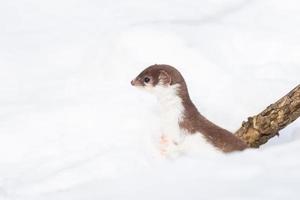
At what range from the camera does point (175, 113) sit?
18.2 feet

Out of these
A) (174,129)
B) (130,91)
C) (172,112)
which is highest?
(130,91)

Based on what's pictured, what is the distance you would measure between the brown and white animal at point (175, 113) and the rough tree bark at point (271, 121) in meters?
0.58

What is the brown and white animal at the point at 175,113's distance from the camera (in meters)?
5.41

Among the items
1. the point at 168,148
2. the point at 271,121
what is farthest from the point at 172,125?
the point at 271,121

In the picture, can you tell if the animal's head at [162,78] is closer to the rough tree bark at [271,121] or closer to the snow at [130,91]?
the snow at [130,91]

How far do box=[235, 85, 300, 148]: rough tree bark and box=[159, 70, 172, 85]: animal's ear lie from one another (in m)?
0.82

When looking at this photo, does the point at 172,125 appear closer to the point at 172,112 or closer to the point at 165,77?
the point at 172,112

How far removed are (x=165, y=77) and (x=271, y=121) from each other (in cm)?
90

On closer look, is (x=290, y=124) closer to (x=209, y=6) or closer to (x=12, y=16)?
(x=209, y=6)

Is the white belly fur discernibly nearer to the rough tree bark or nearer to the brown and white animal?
the brown and white animal

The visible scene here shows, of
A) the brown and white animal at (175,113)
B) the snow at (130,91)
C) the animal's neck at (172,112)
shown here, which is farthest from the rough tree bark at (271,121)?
the animal's neck at (172,112)

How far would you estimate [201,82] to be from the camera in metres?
7.40

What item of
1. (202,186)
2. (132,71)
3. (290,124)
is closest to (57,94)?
Result: (132,71)

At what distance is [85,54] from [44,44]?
70 centimetres
